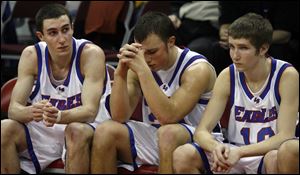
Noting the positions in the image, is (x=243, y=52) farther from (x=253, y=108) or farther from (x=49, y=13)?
(x=49, y=13)

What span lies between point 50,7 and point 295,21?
236 cm

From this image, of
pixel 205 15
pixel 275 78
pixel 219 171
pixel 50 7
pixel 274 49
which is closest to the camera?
pixel 219 171

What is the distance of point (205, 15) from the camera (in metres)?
6.92

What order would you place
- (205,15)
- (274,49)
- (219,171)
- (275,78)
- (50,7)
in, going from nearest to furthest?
(219,171) < (275,78) < (50,7) < (274,49) < (205,15)

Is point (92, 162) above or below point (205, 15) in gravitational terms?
below

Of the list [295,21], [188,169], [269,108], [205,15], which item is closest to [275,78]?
[269,108]

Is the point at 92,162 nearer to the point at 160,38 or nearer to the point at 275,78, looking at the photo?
the point at 160,38

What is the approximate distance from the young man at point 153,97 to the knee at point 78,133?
0.21ft

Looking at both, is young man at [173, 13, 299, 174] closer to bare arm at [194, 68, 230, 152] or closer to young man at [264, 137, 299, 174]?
bare arm at [194, 68, 230, 152]

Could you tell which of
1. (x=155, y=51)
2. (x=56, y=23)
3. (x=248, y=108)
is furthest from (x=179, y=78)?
(x=56, y=23)

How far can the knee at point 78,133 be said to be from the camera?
14.8 ft

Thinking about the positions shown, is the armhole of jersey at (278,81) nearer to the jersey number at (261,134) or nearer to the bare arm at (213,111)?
the jersey number at (261,134)

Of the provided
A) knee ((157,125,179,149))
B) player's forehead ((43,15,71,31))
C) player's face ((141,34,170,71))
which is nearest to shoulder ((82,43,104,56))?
player's forehead ((43,15,71,31))

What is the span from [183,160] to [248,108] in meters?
0.60
